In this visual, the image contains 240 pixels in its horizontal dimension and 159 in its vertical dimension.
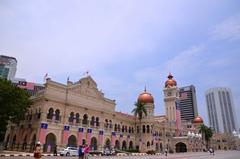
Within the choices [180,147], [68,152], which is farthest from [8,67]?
[68,152]

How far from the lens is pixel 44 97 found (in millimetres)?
37469

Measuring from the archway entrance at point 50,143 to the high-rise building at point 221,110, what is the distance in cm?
14562

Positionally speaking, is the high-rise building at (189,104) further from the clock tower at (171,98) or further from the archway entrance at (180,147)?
the archway entrance at (180,147)

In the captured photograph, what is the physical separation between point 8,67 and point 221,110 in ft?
462

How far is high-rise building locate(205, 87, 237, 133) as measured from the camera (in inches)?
6142

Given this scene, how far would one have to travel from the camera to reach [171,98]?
263ft

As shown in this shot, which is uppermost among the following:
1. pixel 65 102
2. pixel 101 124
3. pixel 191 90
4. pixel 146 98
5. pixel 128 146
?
pixel 191 90

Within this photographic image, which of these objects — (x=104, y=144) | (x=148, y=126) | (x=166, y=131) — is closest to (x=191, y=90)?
(x=166, y=131)

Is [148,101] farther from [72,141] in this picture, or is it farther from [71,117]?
[72,141]

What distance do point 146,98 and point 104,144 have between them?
69.6 feet

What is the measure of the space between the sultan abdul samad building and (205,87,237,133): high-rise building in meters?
110

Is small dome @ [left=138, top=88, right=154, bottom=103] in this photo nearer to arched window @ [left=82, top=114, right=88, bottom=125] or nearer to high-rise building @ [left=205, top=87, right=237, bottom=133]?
arched window @ [left=82, top=114, right=88, bottom=125]

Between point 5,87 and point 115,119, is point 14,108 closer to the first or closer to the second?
point 5,87

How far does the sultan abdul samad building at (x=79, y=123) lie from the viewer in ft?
124
